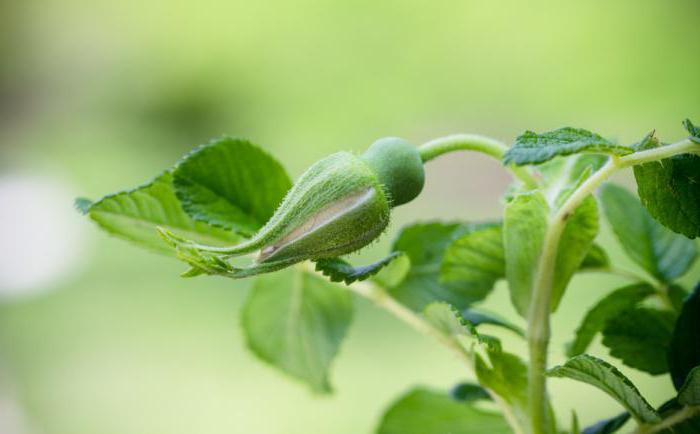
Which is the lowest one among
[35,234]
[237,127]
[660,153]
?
[35,234]

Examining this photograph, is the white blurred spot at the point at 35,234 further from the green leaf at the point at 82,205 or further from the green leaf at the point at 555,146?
the green leaf at the point at 555,146

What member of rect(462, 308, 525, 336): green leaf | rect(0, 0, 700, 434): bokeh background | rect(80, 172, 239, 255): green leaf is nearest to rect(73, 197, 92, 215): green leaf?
rect(80, 172, 239, 255): green leaf

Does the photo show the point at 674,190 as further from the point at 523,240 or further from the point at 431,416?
the point at 431,416

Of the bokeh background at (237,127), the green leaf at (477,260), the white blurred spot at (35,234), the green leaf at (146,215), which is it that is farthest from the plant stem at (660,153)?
the white blurred spot at (35,234)

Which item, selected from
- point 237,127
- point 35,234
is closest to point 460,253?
point 35,234

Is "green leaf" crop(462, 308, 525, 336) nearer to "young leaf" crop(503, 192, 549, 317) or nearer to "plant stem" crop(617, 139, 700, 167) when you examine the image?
"young leaf" crop(503, 192, 549, 317)

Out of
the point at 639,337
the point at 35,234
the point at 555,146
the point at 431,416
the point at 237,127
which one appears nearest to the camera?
the point at 555,146

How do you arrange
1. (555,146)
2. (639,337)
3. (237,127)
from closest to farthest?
(555,146)
(639,337)
(237,127)
